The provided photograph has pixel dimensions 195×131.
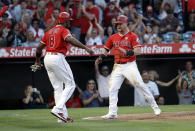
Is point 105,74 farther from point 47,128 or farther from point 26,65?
point 47,128

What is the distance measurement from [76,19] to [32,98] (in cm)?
292

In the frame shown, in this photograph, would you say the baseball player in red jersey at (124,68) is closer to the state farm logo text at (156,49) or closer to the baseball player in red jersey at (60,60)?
the baseball player in red jersey at (60,60)

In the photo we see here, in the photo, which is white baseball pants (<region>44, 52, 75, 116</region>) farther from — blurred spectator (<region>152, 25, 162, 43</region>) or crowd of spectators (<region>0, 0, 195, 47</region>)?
blurred spectator (<region>152, 25, 162, 43</region>)

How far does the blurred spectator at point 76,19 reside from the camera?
48.3ft

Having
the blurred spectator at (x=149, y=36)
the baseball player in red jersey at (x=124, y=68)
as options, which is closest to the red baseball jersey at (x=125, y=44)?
the baseball player in red jersey at (x=124, y=68)

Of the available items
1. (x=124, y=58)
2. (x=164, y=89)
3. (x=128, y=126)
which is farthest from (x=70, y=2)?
(x=128, y=126)

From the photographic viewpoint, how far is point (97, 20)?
591 inches

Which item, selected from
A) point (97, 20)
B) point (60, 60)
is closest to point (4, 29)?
point (97, 20)

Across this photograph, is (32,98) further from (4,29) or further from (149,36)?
(149,36)

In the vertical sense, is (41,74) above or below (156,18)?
below

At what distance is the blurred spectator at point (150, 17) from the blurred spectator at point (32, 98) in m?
4.26

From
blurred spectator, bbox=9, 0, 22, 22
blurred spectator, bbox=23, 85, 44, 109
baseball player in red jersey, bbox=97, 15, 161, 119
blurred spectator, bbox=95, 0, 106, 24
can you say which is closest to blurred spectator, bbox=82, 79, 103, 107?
blurred spectator, bbox=23, 85, 44, 109

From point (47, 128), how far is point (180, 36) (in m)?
8.46

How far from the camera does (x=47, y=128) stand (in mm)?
7004
